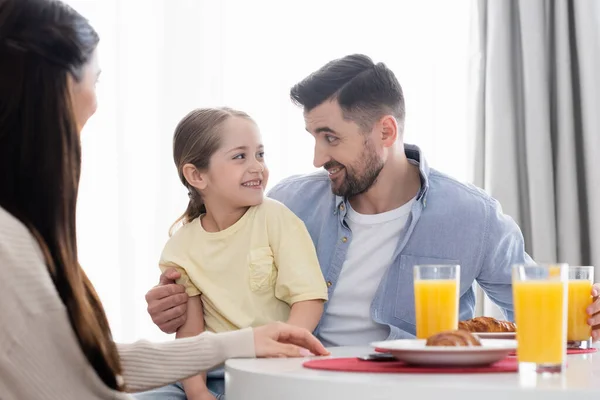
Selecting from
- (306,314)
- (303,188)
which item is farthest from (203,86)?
(306,314)

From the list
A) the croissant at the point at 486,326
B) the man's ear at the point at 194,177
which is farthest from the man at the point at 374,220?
the croissant at the point at 486,326

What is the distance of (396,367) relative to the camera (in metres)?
1.32

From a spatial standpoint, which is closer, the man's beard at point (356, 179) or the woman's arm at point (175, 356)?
the woman's arm at point (175, 356)

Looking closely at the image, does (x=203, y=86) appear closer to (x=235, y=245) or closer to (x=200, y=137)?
(x=200, y=137)

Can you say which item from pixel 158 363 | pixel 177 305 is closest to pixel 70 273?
pixel 158 363

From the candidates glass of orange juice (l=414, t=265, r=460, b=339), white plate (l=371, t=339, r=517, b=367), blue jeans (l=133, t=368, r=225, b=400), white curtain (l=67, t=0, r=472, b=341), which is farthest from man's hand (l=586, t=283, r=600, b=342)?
white curtain (l=67, t=0, r=472, b=341)

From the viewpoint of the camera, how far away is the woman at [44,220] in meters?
1.25

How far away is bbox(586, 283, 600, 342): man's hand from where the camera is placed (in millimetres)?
1728

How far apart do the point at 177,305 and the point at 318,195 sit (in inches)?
24.2

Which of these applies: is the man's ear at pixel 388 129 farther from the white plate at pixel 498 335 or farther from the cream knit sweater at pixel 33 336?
the cream knit sweater at pixel 33 336

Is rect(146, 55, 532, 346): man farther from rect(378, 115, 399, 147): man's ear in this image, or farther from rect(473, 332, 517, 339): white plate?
rect(473, 332, 517, 339): white plate

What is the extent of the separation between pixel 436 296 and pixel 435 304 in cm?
2

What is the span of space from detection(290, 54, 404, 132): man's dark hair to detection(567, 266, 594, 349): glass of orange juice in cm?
105

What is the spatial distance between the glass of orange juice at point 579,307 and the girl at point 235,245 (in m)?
0.68
